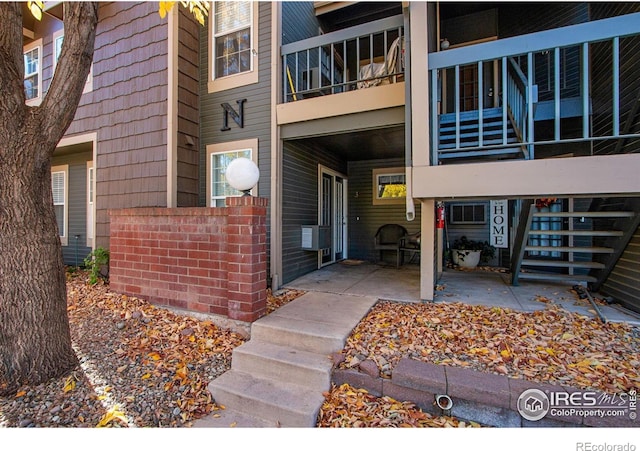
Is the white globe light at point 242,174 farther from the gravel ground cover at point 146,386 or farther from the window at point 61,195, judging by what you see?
the window at point 61,195

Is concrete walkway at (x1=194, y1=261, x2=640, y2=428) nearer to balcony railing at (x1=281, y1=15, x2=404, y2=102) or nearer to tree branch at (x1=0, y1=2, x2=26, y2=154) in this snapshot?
tree branch at (x1=0, y1=2, x2=26, y2=154)

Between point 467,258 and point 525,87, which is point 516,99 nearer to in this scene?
point 525,87

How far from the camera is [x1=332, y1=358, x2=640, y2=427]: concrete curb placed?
201cm

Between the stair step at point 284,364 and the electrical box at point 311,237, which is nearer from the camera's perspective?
the stair step at point 284,364

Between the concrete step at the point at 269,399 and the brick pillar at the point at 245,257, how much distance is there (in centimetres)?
77

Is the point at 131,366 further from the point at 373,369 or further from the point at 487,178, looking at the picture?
the point at 487,178

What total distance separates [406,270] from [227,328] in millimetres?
3908

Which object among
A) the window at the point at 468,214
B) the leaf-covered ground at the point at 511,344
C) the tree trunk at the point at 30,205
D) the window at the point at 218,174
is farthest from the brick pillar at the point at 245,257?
the window at the point at 468,214

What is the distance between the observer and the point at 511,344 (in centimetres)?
273

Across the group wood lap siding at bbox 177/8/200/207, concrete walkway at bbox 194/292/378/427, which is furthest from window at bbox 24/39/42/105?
concrete walkway at bbox 194/292/378/427

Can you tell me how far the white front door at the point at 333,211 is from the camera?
6.38 metres

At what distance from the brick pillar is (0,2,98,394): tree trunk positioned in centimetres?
159

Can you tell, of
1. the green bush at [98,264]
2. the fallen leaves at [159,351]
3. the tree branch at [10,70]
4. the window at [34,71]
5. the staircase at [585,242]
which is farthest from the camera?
the window at [34,71]
